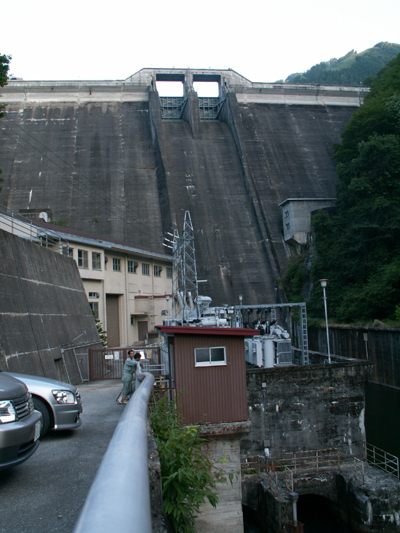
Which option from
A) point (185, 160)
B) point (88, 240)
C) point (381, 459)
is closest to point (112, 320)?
point (88, 240)

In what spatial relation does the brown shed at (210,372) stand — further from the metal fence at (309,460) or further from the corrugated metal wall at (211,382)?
the metal fence at (309,460)

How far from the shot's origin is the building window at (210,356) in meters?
14.7

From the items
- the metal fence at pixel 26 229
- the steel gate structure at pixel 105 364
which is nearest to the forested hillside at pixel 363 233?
the steel gate structure at pixel 105 364

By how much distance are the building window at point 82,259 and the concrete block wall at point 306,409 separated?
15.0 meters

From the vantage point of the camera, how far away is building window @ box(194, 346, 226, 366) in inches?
577

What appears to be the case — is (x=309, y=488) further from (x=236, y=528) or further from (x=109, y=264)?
(x=109, y=264)

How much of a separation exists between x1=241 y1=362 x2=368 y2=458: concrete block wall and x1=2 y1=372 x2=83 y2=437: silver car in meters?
12.9

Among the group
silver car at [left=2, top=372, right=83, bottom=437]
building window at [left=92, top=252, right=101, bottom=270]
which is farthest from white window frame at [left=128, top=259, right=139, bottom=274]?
silver car at [left=2, top=372, right=83, bottom=437]

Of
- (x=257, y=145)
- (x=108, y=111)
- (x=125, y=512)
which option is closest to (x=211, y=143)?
(x=257, y=145)

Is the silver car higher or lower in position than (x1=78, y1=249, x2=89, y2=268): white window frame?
lower

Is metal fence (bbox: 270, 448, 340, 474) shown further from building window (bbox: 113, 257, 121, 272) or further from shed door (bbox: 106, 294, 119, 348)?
building window (bbox: 113, 257, 121, 272)

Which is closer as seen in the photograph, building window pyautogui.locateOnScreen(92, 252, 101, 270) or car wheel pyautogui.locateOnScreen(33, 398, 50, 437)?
car wheel pyautogui.locateOnScreen(33, 398, 50, 437)

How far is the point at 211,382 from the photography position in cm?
1477

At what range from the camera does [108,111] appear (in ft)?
186
